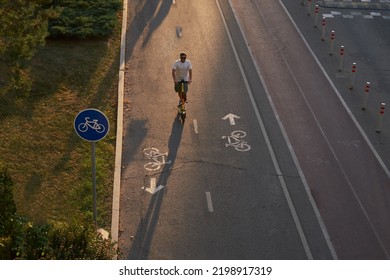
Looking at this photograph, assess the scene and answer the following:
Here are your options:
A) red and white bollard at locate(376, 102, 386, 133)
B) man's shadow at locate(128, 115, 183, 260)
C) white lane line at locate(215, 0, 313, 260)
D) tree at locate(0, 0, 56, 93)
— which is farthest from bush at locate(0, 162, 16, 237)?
red and white bollard at locate(376, 102, 386, 133)

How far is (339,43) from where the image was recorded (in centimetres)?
2522

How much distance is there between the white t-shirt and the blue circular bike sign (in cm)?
643

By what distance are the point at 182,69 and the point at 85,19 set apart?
7159 millimetres

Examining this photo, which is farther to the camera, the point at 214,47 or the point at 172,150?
the point at 214,47

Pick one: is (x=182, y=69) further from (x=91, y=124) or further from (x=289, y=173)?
(x=91, y=124)

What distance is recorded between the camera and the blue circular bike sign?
482 inches

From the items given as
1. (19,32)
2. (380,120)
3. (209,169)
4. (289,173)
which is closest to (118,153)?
(209,169)

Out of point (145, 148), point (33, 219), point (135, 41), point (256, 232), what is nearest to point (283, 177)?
point (256, 232)

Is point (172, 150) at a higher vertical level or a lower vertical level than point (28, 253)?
lower

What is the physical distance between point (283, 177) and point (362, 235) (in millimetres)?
2632

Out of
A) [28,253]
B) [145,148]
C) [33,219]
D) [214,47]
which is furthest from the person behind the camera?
[214,47]

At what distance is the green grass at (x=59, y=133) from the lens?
15.2m

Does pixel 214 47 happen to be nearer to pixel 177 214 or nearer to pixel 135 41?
pixel 135 41

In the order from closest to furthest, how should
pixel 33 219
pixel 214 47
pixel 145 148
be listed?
A: pixel 33 219
pixel 145 148
pixel 214 47
